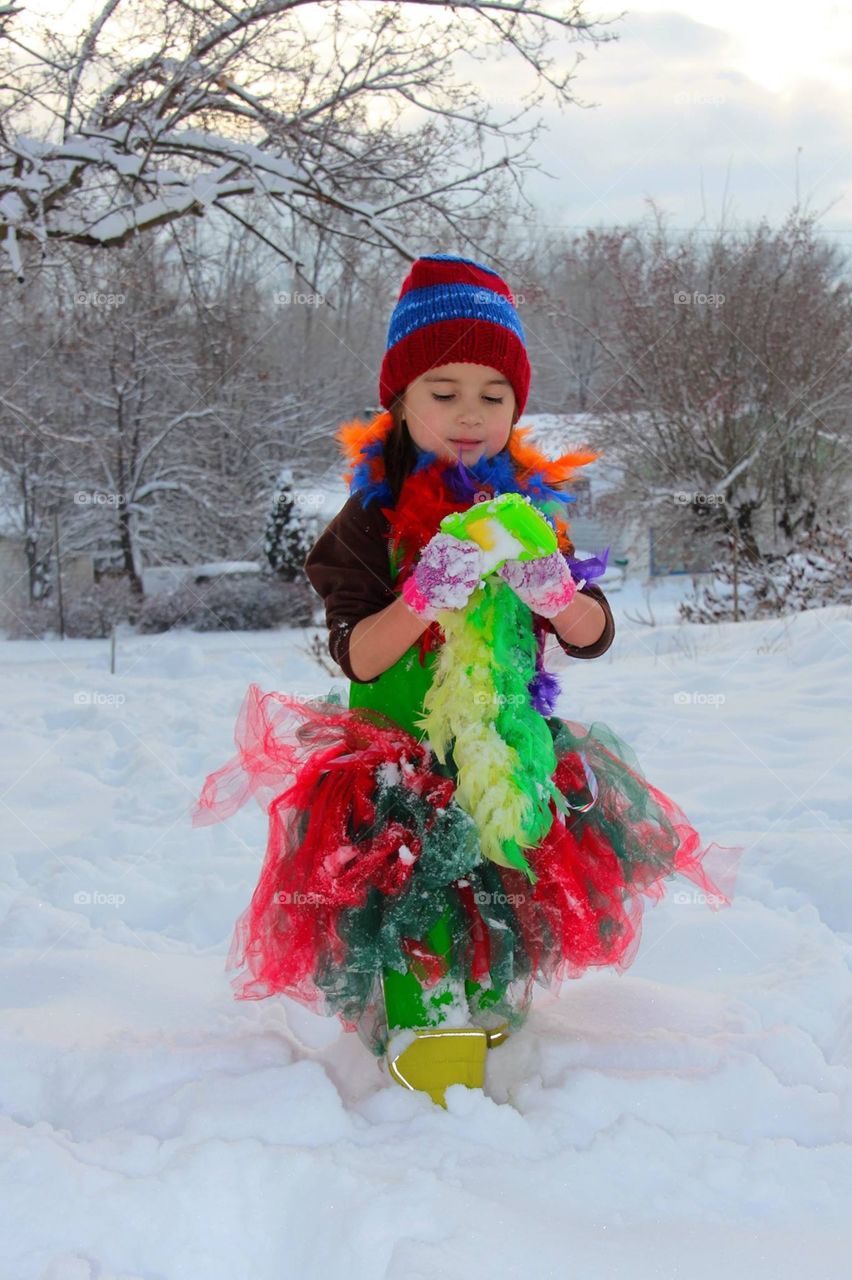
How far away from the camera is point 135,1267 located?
140 centimetres

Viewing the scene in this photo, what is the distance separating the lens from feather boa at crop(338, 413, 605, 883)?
6.35ft

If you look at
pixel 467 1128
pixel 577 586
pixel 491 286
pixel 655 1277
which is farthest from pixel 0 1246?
pixel 491 286

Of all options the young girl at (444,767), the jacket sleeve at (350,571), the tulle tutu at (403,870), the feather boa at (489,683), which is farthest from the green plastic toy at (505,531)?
the tulle tutu at (403,870)

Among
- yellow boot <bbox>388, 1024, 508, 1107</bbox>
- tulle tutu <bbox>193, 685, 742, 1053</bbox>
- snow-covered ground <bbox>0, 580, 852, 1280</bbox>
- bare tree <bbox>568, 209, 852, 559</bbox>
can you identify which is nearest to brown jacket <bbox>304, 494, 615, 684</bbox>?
tulle tutu <bbox>193, 685, 742, 1053</bbox>

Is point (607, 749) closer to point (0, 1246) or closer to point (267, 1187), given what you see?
point (267, 1187)

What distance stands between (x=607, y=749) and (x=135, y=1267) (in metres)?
1.27

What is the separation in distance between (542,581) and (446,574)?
0.56 ft

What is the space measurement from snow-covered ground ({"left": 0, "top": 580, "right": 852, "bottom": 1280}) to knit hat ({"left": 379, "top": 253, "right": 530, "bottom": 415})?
4.21ft

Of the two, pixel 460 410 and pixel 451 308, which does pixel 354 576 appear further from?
pixel 451 308

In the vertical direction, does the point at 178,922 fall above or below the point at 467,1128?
below

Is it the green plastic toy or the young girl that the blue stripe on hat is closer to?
the young girl

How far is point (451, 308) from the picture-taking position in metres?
2.07

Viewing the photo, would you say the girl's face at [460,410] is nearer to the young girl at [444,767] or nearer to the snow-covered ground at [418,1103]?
the young girl at [444,767]

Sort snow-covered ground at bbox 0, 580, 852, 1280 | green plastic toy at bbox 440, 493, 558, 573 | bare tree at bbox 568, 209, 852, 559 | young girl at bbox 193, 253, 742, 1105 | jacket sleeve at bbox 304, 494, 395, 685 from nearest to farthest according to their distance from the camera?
1. snow-covered ground at bbox 0, 580, 852, 1280
2. green plastic toy at bbox 440, 493, 558, 573
3. young girl at bbox 193, 253, 742, 1105
4. jacket sleeve at bbox 304, 494, 395, 685
5. bare tree at bbox 568, 209, 852, 559
